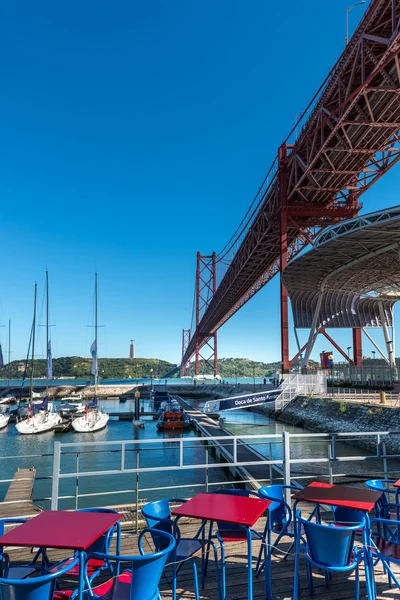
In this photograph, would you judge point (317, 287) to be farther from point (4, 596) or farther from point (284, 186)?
point (4, 596)

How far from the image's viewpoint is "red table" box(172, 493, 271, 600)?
3340 mm

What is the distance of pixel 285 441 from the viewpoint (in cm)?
593

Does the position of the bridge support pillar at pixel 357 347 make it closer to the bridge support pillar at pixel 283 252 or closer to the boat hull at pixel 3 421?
the bridge support pillar at pixel 283 252

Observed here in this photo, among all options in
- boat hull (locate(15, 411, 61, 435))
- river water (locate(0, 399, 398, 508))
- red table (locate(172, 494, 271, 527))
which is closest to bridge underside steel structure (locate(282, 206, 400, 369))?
river water (locate(0, 399, 398, 508))

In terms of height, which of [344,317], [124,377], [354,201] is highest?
[354,201]

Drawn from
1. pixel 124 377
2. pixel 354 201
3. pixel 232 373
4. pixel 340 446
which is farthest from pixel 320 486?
pixel 232 373

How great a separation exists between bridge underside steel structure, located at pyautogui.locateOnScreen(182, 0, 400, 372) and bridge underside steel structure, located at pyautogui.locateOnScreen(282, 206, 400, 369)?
3.15 meters

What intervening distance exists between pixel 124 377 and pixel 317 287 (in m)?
145

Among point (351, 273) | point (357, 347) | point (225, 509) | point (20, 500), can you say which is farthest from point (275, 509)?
point (357, 347)

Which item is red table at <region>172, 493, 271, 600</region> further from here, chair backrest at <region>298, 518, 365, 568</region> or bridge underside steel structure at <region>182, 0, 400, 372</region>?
bridge underside steel structure at <region>182, 0, 400, 372</region>

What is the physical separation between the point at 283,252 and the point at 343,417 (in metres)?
12.9

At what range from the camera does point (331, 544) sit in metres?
3.27

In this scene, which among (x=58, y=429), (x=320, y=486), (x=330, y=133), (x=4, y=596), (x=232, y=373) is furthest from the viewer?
(x=232, y=373)

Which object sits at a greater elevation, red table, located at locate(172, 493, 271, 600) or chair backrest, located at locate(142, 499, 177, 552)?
red table, located at locate(172, 493, 271, 600)
